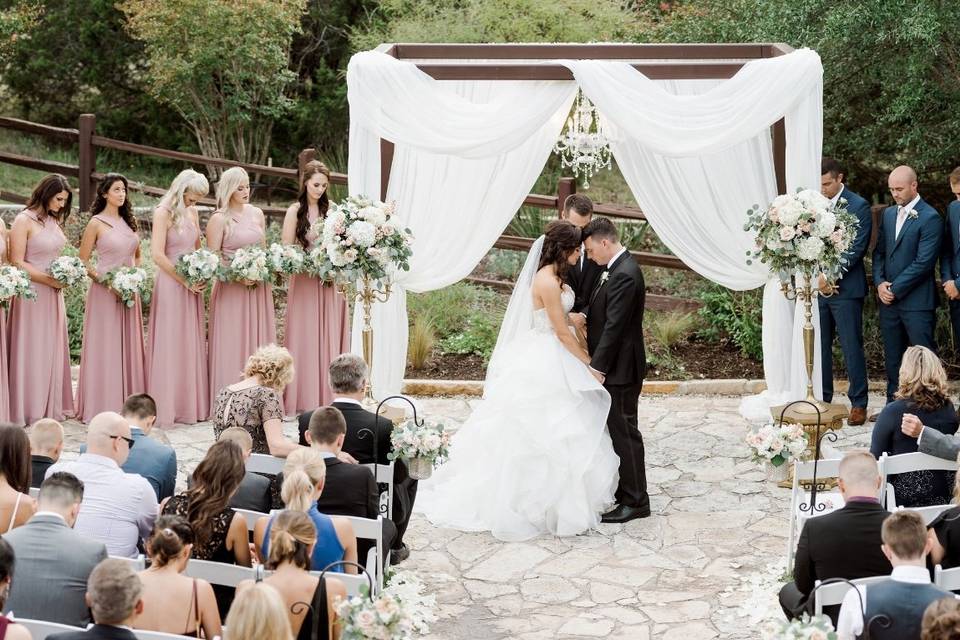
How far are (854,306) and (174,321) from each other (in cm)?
495

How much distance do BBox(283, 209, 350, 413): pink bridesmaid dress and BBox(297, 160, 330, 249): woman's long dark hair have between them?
0.17 feet

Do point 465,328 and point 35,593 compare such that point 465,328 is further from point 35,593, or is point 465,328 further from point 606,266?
point 35,593

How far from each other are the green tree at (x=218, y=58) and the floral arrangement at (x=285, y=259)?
5926 mm

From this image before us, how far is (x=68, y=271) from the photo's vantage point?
29.7 feet

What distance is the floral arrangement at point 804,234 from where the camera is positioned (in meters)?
8.24

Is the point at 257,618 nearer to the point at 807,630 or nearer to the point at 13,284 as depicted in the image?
the point at 807,630

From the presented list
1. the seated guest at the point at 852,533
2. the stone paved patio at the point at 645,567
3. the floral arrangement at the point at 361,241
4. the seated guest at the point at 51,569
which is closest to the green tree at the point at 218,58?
the floral arrangement at the point at 361,241

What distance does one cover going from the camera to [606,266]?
7.73 metres

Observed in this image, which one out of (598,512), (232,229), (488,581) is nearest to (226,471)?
(488,581)

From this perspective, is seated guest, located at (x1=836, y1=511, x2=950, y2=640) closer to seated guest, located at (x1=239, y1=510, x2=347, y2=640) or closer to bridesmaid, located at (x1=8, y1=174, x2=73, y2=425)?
seated guest, located at (x1=239, y1=510, x2=347, y2=640)

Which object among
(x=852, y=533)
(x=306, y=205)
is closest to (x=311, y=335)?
(x=306, y=205)

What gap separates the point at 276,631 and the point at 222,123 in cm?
1225

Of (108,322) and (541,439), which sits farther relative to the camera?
→ (108,322)

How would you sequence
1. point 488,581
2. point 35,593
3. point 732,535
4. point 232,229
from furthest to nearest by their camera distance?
point 232,229 → point 732,535 → point 488,581 → point 35,593
